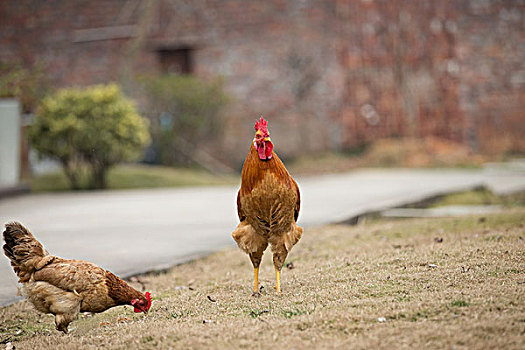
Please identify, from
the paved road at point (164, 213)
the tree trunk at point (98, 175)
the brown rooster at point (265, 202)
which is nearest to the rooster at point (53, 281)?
the brown rooster at point (265, 202)

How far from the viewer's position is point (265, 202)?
4789 mm

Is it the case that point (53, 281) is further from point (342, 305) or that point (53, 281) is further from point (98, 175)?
point (98, 175)

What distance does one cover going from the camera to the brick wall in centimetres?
1928

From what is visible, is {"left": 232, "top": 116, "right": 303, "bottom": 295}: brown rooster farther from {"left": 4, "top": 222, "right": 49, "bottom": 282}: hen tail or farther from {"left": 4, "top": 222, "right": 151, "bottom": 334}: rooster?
{"left": 4, "top": 222, "right": 49, "bottom": 282}: hen tail

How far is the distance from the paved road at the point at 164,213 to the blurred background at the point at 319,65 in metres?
3.46

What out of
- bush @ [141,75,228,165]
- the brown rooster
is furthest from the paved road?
bush @ [141,75,228,165]

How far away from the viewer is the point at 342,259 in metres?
5.97

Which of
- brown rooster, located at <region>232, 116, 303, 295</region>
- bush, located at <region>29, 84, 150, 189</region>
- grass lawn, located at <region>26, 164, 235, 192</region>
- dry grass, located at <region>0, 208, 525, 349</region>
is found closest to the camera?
dry grass, located at <region>0, 208, 525, 349</region>

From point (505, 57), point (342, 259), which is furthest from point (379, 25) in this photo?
point (342, 259)

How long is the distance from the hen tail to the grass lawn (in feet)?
31.4

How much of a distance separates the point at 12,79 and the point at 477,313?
12.7 metres

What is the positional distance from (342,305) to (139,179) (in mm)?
10844

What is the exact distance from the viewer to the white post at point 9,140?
42.4 feet

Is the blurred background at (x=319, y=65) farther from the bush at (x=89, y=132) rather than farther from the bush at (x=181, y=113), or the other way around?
the bush at (x=89, y=132)
